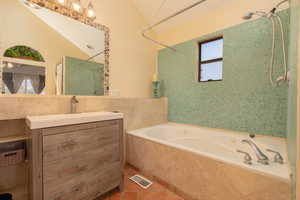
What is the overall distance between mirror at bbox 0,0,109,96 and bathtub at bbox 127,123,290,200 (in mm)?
1125

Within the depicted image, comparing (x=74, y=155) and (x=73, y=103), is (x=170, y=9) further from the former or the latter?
(x=74, y=155)

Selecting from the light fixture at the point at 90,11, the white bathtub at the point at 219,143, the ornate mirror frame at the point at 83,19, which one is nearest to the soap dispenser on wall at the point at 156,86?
the white bathtub at the point at 219,143

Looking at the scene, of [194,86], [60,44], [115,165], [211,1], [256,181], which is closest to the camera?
[256,181]

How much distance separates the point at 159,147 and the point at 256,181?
93 cm

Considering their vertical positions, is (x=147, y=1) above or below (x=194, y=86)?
above

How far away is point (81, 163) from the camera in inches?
45.4

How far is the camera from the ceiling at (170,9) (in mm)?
1963

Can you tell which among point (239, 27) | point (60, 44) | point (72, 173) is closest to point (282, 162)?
point (239, 27)

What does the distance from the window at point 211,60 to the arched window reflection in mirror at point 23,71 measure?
2.29 m

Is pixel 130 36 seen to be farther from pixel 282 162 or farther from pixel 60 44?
pixel 282 162

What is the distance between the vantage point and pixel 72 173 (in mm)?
1101

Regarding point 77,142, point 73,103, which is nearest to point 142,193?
point 77,142

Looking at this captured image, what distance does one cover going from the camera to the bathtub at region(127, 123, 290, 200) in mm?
935

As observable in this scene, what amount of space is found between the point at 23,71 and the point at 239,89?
2.60 meters
